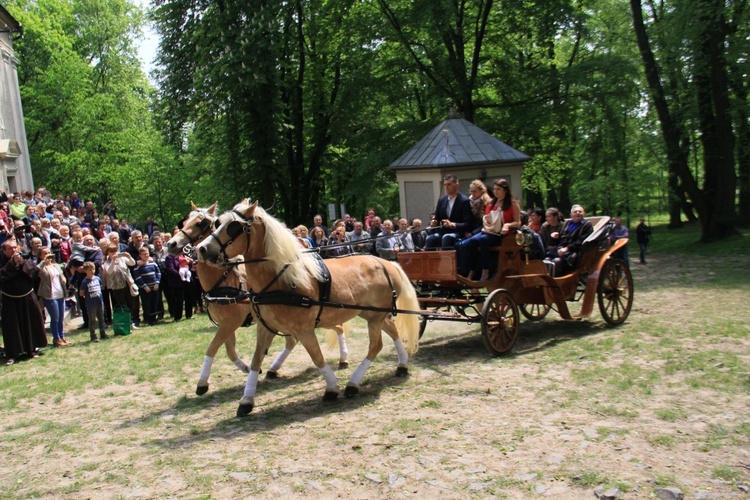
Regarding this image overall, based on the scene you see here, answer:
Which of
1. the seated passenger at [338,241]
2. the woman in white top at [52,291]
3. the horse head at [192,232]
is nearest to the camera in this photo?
the horse head at [192,232]

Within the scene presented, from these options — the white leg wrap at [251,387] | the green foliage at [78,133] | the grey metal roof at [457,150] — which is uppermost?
the green foliage at [78,133]

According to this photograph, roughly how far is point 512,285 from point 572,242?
1.57 metres

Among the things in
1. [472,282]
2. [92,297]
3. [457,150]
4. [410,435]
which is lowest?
[410,435]

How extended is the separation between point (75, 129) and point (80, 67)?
370cm

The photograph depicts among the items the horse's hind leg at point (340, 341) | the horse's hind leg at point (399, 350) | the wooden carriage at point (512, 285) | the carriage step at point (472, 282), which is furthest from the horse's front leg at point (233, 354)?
the carriage step at point (472, 282)

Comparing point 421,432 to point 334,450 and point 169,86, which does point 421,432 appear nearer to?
point 334,450

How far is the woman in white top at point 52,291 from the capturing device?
12.2 m

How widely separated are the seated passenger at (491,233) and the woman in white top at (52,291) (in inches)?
292

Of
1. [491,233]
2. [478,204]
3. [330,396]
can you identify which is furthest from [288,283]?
[478,204]

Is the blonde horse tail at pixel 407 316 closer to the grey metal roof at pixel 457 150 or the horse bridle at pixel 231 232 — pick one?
the horse bridle at pixel 231 232

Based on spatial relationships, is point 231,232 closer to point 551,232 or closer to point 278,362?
point 278,362

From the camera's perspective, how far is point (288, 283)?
7.35 metres

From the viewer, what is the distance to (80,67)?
4109cm

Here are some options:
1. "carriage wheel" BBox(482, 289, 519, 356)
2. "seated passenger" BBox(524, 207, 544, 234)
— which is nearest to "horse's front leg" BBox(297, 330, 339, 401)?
"carriage wheel" BBox(482, 289, 519, 356)
